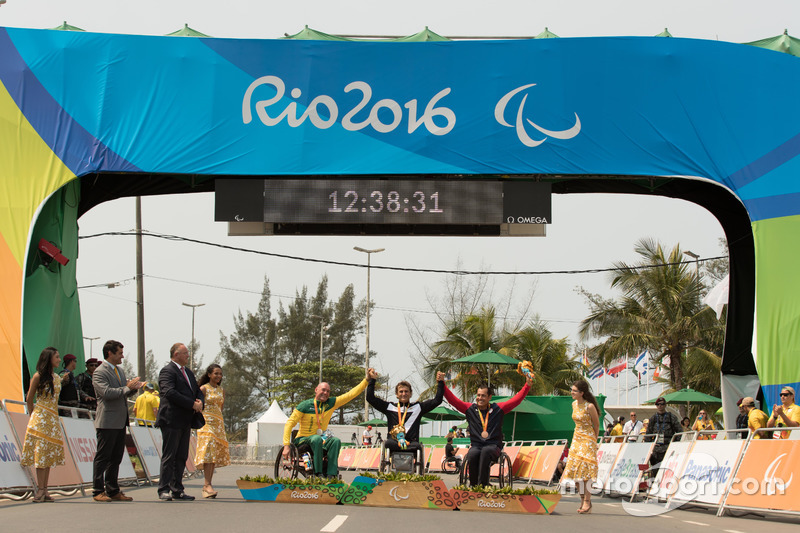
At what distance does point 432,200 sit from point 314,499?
6522 mm

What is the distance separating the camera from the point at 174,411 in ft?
35.3

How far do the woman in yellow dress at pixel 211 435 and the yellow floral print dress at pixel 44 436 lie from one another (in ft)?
5.31

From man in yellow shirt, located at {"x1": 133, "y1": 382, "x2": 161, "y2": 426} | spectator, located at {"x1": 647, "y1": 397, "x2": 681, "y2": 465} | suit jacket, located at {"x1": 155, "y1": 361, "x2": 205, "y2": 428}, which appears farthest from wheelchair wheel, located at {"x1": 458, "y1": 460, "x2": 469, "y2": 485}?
man in yellow shirt, located at {"x1": 133, "y1": 382, "x2": 161, "y2": 426}

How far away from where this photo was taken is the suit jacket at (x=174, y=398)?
10.6 meters

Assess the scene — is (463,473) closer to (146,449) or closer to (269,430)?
(146,449)

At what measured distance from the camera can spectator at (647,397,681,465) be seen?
602 inches

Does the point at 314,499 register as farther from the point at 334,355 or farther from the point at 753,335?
the point at 334,355

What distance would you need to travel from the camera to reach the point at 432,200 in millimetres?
15836

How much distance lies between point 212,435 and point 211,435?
13 mm

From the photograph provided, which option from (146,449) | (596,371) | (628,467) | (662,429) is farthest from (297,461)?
(596,371)

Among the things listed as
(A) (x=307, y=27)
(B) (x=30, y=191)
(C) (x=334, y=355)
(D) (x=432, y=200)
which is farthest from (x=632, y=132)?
(C) (x=334, y=355)

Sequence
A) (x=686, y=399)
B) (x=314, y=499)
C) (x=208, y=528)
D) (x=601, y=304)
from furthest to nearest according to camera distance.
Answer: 1. (x=601, y=304)
2. (x=686, y=399)
3. (x=314, y=499)
4. (x=208, y=528)

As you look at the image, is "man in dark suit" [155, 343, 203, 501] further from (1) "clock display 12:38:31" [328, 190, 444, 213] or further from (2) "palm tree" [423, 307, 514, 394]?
(2) "palm tree" [423, 307, 514, 394]

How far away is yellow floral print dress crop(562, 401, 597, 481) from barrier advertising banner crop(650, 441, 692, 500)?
220 cm
